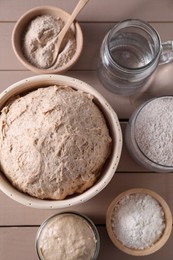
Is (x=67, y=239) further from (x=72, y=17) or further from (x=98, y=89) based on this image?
(x=72, y=17)

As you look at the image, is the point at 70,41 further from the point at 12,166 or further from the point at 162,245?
the point at 162,245

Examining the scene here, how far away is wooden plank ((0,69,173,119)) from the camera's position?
75 centimetres

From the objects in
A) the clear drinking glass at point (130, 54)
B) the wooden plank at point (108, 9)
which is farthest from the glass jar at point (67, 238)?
the wooden plank at point (108, 9)

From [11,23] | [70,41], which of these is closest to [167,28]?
[70,41]

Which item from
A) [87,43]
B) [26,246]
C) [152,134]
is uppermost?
[87,43]

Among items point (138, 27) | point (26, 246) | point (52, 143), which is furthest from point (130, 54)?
point (26, 246)

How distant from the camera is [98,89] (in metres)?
0.76

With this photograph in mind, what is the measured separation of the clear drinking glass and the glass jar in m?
0.26

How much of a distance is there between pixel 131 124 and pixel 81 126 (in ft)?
0.42

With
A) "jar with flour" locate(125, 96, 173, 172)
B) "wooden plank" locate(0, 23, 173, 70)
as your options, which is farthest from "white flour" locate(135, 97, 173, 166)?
"wooden plank" locate(0, 23, 173, 70)

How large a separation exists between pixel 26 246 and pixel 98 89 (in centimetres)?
33

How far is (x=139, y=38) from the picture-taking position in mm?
748

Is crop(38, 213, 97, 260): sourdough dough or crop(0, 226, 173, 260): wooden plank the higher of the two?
crop(38, 213, 97, 260): sourdough dough

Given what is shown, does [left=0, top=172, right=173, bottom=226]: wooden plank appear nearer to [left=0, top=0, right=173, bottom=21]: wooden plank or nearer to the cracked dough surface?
the cracked dough surface
